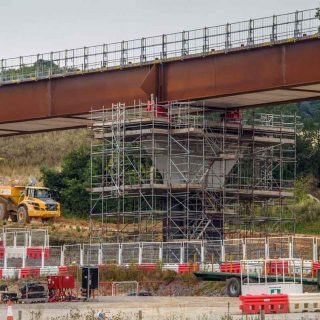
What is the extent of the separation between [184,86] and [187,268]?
46.6ft

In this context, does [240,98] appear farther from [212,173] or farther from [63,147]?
[63,147]

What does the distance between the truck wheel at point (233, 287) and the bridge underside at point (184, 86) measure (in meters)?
15.6

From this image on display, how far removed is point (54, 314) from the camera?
46.2 meters

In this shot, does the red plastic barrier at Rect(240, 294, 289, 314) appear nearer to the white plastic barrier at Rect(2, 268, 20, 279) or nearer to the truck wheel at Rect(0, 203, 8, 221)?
the white plastic barrier at Rect(2, 268, 20, 279)

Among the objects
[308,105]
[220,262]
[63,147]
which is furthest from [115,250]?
[308,105]

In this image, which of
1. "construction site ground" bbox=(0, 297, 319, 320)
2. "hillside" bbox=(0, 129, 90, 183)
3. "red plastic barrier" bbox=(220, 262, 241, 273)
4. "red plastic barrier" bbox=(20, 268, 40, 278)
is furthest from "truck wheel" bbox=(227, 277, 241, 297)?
"hillside" bbox=(0, 129, 90, 183)

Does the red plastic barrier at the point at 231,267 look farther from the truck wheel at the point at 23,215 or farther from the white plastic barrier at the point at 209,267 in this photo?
the truck wheel at the point at 23,215

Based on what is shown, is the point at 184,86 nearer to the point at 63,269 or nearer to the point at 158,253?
the point at 158,253

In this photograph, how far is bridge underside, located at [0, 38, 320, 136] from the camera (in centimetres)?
6781

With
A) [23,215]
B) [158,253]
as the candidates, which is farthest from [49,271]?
[23,215]

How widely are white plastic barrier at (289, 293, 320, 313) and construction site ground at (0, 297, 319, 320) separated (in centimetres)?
108

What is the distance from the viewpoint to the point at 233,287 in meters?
54.8

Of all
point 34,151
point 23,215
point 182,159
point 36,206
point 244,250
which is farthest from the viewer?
point 34,151

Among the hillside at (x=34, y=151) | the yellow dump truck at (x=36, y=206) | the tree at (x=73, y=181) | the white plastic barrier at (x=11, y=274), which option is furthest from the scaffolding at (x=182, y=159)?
the hillside at (x=34, y=151)
